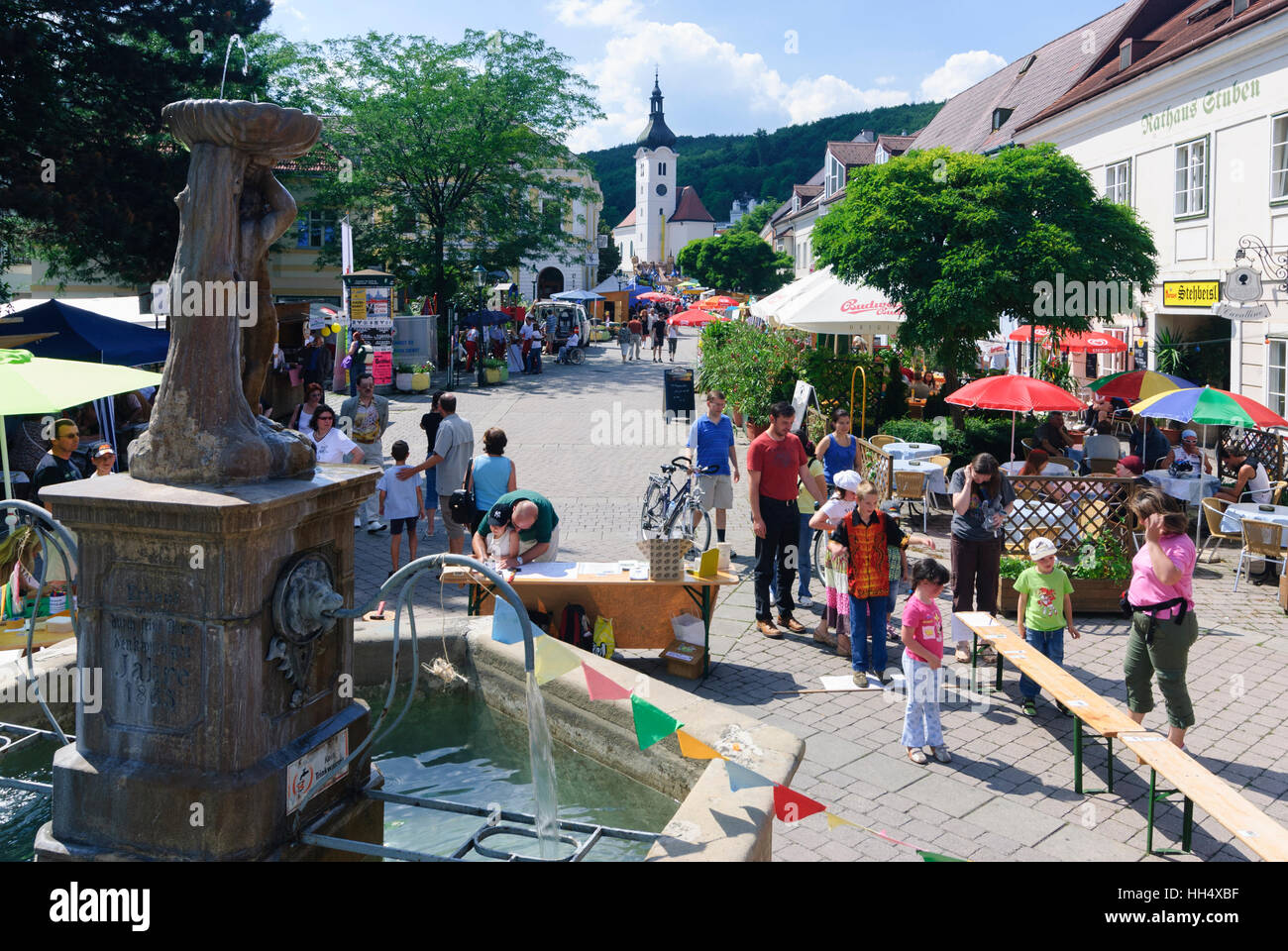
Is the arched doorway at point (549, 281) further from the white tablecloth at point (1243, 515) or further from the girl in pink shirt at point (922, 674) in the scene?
the girl in pink shirt at point (922, 674)

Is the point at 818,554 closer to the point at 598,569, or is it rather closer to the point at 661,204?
the point at 598,569

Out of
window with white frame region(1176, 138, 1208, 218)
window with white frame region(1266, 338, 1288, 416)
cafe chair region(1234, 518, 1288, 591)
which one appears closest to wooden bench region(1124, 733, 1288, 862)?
cafe chair region(1234, 518, 1288, 591)

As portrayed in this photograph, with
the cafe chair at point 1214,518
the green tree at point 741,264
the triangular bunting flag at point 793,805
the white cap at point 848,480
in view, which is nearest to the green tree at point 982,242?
the cafe chair at point 1214,518

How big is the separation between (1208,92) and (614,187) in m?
163

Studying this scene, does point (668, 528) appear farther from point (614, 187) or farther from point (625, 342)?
point (614, 187)

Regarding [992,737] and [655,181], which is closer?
[992,737]

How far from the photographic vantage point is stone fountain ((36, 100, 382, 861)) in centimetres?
408

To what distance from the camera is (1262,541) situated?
37.7 feet

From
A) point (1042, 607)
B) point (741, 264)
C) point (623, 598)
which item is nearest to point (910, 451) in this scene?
point (1042, 607)

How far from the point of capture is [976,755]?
7.06 m

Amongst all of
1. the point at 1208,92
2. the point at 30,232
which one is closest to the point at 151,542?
the point at 30,232

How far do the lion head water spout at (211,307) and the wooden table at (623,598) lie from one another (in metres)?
3.84

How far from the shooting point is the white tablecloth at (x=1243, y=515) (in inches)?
454

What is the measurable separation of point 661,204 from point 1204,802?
5837 inches
